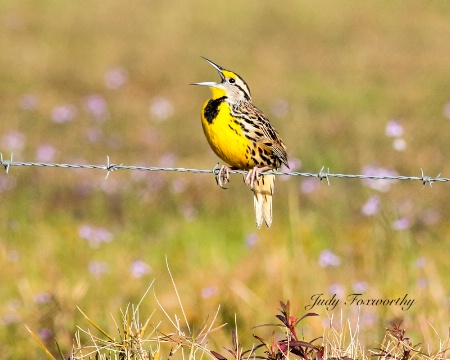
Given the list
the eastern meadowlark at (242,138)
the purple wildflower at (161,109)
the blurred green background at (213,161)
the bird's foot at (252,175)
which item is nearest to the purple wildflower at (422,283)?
the blurred green background at (213,161)

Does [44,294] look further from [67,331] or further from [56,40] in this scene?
[56,40]

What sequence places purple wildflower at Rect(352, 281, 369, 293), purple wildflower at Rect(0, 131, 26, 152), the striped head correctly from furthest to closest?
purple wildflower at Rect(0, 131, 26, 152), purple wildflower at Rect(352, 281, 369, 293), the striped head

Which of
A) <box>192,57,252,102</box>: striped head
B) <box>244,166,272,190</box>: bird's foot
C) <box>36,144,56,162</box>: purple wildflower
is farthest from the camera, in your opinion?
<box>36,144,56,162</box>: purple wildflower

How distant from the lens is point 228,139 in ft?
16.2

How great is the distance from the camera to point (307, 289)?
20.1 feet

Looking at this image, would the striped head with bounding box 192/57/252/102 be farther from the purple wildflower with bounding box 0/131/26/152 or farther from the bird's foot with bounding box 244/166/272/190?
the purple wildflower with bounding box 0/131/26/152

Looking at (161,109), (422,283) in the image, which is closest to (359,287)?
(422,283)

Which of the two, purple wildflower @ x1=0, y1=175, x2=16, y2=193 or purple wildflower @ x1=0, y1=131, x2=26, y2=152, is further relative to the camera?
purple wildflower @ x1=0, y1=131, x2=26, y2=152

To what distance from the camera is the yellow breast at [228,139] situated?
493cm

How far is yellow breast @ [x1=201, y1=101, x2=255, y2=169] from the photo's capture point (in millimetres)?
4926

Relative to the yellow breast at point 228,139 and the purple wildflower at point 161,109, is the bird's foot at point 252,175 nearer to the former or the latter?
the yellow breast at point 228,139

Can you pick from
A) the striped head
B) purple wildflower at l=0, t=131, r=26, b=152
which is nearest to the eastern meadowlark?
the striped head

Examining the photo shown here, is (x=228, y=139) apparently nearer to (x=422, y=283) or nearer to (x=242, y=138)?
(x=242, y=138)

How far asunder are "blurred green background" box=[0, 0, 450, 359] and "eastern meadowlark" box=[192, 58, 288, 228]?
60 cm
